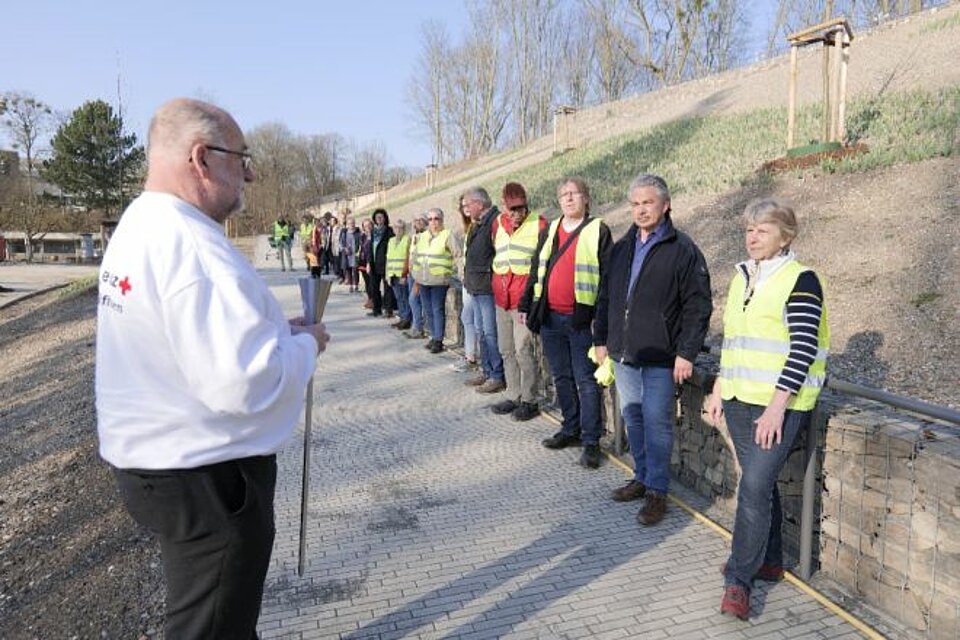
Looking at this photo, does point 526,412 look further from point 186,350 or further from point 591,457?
point 186,350

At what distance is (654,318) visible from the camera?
390 centimetres

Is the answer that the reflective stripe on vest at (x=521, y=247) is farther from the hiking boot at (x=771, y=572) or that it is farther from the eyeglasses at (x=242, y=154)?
the eyeglasses at (x=242, y=154)

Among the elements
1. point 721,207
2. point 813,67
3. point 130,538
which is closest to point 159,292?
point 130,538

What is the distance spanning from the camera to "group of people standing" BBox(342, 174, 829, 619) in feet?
9.75

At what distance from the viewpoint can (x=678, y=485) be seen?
4.57 m

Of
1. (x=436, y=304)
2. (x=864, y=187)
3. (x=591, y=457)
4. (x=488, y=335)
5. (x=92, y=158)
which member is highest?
(x=92, y=158)

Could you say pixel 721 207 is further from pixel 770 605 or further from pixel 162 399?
pixel 162 399

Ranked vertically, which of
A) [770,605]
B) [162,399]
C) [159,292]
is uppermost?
[159,292]

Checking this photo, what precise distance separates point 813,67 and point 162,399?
27.2 meters

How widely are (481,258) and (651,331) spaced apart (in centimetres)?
311

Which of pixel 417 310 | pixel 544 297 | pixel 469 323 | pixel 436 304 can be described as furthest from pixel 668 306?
pixel 417 310

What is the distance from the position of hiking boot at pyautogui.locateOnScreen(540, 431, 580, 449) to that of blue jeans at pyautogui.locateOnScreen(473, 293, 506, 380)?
1690 millimetres

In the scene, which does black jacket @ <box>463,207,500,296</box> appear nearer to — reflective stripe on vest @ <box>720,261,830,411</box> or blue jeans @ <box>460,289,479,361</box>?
blue jeans @ <box>460,289,479,361</box>

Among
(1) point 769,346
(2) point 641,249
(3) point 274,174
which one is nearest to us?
(1) point 769,346
